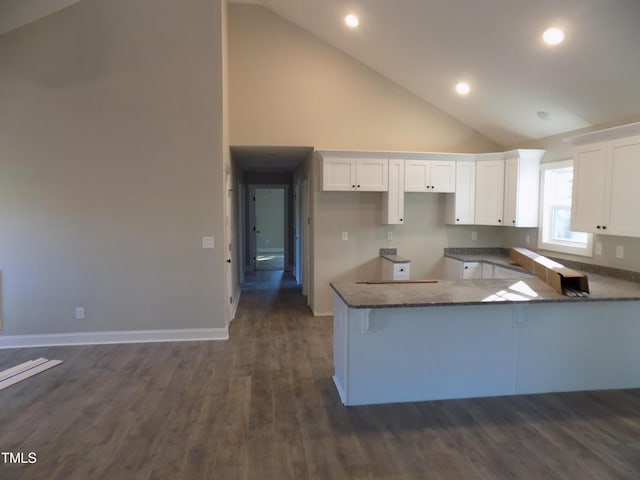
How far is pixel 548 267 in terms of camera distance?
3502 millimetres

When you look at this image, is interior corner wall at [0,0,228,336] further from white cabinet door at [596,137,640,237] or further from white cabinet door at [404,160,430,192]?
white cabinet door at [596,137,640,237]

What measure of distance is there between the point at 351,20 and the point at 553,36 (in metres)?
2.19

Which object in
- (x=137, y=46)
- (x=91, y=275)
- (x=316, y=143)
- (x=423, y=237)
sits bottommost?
(x=91, y=275)

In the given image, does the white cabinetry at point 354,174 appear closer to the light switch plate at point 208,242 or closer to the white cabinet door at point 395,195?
the white cabinet door at point 395,195

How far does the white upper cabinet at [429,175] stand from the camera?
5258mm

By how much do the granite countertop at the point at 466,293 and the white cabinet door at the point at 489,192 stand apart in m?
1.83

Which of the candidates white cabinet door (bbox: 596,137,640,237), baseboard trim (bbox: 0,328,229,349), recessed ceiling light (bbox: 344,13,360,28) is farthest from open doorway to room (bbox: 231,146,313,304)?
white cabinet door (bbox: 596,137,640,237)

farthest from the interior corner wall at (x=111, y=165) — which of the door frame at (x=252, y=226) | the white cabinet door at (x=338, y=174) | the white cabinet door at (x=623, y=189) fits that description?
the door frame at (x=252, y=226)

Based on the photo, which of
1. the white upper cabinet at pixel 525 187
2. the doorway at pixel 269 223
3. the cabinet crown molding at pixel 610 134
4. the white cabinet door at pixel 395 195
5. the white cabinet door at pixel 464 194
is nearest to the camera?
the cabinet crown molding at pixel 610 134

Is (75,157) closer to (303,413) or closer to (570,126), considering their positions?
(303,413)

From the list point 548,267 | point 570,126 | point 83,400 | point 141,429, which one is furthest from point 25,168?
point 570,126

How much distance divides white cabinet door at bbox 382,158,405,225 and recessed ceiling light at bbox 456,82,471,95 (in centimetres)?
111

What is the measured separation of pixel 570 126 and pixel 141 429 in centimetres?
516

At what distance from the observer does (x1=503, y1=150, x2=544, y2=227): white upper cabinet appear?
4949 mm
